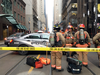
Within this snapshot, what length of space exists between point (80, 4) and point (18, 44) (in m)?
35.8

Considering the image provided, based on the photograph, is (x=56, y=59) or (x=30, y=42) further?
(x=30, y=42)

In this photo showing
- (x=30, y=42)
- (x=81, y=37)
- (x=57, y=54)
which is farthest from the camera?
(x=30, y=42)

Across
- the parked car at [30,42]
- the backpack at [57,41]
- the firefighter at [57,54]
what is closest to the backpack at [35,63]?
the firefighter at [57,54]

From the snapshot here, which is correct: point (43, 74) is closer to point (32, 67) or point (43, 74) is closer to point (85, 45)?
point (32, 67)

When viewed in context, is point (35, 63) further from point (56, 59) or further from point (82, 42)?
point (82, 42)

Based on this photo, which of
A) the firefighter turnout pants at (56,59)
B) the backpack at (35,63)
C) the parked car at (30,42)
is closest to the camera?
the firefighter turnout pants at (56,59)

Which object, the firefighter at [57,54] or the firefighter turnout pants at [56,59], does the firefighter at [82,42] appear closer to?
the firefighter at [57,54]

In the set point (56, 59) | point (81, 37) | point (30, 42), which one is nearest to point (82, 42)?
point (81, 37)

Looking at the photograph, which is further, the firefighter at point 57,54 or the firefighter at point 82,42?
the firefighter at point 82,42

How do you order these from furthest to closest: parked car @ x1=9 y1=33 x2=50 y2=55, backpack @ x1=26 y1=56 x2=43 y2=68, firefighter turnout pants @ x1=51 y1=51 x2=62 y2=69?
parked car @ x1=9 y1=33 x2=50 y2=55 < backpack @ x1=26 y1=56 x2=43 y2=68 < firefighter turnout pants @ x1=51 y1=51 x2=62 y2=69

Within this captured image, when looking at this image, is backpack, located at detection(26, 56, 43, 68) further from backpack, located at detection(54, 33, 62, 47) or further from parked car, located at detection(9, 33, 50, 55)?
parked car, located at detection(9, 33, 50, 55)

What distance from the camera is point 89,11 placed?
3231 centimetres

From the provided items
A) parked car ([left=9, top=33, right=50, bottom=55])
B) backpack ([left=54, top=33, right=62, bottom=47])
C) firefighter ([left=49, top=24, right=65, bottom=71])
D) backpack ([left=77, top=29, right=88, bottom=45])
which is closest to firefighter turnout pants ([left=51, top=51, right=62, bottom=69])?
firefighter ([left=49, top=24, right=65, bottom=71])

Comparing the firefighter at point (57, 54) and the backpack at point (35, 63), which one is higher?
the firefighter at point (57, 54)
